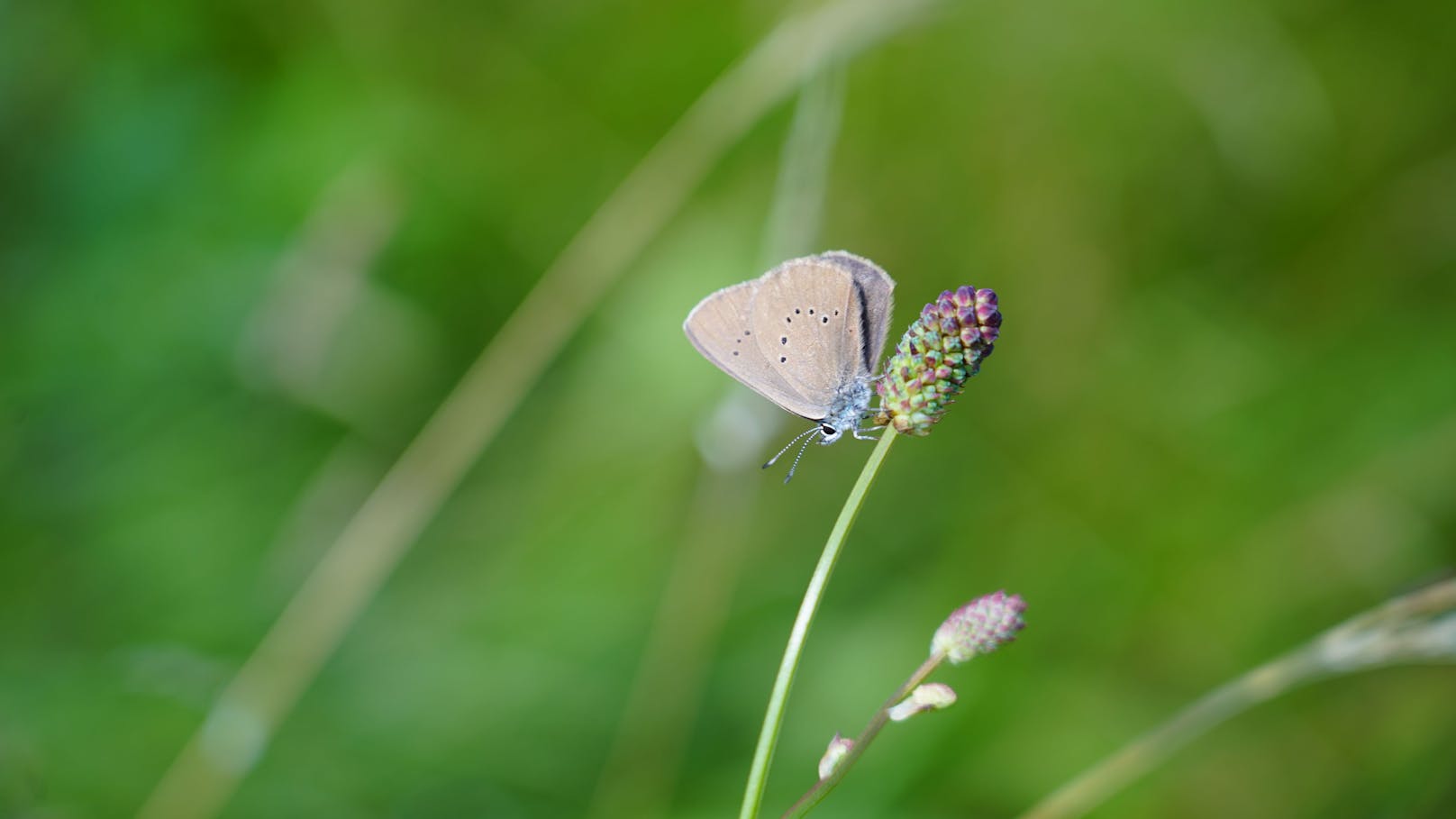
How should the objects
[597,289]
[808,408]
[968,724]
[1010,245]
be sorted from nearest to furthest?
[808,408] → [597,289] → [968,724] → [1010,245]

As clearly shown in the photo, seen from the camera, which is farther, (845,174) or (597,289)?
(845,174)

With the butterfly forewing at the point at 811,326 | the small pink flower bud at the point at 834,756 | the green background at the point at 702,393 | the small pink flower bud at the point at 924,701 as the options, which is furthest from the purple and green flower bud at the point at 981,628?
the green background at the point at 702,393

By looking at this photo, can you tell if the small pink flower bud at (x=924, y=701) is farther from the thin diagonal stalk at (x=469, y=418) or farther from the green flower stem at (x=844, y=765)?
the thin diagonal stalk at (x=469, y=418)

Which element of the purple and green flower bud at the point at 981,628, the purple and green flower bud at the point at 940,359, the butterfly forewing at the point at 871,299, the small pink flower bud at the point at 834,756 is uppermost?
the butterfly forewing at the point at 871,299

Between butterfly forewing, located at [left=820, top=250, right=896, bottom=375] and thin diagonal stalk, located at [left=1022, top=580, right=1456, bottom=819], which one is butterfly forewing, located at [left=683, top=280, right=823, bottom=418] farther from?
thin diagonal stalk, located at [left=1022, top=580, right=1456, bottom=819]

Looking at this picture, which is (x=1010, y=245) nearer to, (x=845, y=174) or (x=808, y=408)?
(x=845, y=174)

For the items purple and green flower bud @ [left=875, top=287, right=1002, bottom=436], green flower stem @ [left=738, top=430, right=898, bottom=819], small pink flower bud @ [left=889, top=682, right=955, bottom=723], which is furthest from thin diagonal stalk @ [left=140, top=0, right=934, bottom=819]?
small pink flower bud @ [left=889, top=682, right=955, bottom=723]

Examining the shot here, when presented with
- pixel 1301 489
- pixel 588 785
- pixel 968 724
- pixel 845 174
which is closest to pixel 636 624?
pixel 588 785

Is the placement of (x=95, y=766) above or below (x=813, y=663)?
above
